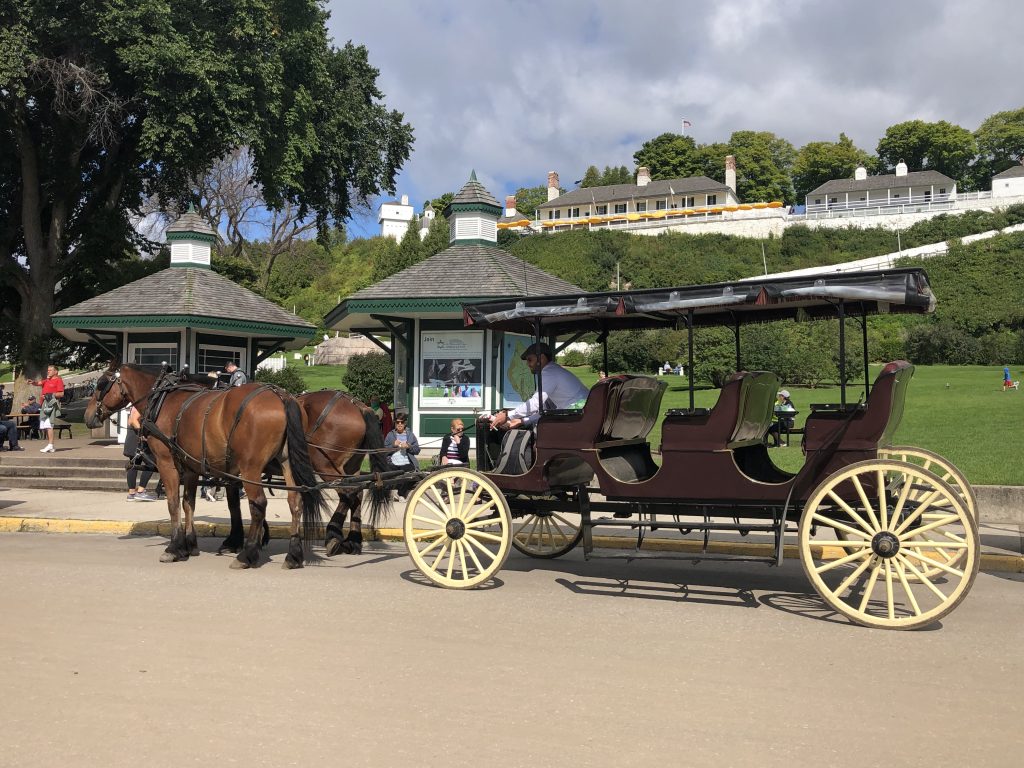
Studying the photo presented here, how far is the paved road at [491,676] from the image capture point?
4059mm

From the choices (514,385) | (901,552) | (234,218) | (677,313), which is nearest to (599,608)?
(901,552)

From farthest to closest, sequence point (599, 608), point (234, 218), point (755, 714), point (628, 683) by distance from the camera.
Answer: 1. point (234, 218)
2. point (599, 608)
3. point (628, 683)
4. point (755, 714)

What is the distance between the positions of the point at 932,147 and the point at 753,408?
10699 centimetres

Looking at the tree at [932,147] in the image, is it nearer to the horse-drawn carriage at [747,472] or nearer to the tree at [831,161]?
the tree at [831,161]

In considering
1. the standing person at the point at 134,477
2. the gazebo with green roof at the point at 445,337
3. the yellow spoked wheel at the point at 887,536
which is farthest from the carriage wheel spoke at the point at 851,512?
the gazebo with green roof at the point at 445,337

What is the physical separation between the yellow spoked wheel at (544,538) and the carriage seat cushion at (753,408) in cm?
220

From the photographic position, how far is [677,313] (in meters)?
8.20

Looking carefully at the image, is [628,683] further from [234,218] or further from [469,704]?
[234,218]

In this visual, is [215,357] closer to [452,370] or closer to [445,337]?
[445,337]

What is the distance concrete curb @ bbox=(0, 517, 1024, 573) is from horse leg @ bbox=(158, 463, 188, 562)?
200 cm

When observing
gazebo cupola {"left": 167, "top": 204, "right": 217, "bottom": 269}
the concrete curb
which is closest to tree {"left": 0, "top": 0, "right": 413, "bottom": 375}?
gazebo cupola {"left": 167, "top": 204, "right": 217, "bottom": 269}

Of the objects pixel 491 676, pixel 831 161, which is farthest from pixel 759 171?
pixel 491 676

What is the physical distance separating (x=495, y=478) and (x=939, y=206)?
272ft

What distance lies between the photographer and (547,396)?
27.6 ft
